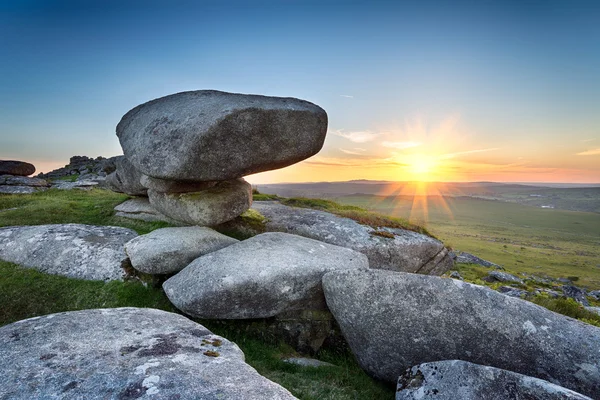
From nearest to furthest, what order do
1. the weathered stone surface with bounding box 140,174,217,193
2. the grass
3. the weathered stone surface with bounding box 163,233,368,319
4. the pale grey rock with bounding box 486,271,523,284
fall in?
the grass, the weathered stone surface with bounding box 163,233,368,319, the weathered stone surface with bounding box 140,174,217,193, the pale grey rock with bounding box 486,271,523,284

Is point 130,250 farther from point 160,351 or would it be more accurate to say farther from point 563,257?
point 563,257

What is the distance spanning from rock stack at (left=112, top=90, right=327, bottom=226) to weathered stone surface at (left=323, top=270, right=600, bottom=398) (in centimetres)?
689

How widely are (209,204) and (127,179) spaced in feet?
25.4

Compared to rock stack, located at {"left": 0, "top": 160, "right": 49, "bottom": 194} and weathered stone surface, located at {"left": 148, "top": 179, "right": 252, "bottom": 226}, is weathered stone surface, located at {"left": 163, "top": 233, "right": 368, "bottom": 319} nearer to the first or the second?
weathered stone surface, located at {"left": 148, "top": 179, "right": 252, "bottom": 226}

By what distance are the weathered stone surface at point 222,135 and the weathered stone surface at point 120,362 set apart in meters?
6.67

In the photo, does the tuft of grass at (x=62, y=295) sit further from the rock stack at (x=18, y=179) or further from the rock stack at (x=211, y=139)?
the rock stack at (x=18, y=179)

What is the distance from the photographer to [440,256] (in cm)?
1866

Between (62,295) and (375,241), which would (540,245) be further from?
(62,295)

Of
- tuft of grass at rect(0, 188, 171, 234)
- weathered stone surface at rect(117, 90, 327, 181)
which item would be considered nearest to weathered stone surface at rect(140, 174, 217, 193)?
weathered stone surface at rect(117, 90, 327, 181)

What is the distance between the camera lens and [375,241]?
1717 centimetres

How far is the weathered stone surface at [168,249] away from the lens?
13555mm

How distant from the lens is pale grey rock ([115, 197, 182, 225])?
795 inches

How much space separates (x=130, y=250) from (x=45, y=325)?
5762 mm

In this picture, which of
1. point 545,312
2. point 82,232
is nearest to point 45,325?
point 82,232
